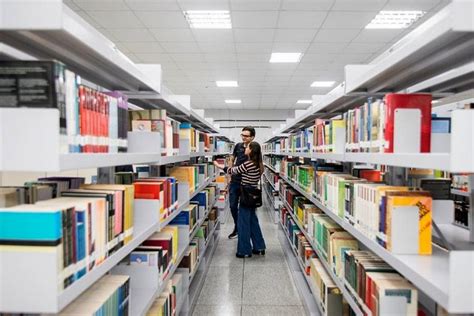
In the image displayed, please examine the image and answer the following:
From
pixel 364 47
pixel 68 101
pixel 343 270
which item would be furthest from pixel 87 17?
pixel 343 270

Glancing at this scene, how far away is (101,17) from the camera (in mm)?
5508

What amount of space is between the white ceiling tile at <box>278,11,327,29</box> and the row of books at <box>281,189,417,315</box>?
108 inches

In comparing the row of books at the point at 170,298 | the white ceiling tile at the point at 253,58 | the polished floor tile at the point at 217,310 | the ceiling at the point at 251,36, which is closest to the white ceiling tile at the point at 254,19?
the ceiling at the point at 251,36

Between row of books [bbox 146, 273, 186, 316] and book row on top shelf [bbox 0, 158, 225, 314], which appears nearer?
book row on top shelf [bbox 0, 158, 225, 314]

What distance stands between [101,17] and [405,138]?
5195mm

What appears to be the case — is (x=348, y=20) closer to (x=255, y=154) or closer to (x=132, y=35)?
(x=255, y=154)

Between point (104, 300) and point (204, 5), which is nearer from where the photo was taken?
point (104, 300)

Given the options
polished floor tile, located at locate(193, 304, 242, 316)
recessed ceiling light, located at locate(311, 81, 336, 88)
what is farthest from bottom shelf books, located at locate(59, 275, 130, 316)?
recessed ceiling light, located at locate(311, 81, 336, 88)

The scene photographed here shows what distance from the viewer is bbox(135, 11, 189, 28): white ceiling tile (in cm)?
532

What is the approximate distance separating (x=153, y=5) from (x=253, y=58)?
304 centimetres

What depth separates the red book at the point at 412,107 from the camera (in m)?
1.65

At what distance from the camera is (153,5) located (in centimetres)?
502

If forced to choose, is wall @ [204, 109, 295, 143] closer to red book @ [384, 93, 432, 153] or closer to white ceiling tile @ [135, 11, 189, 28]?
white ceiling tile @ [135, 11, 189, 28]

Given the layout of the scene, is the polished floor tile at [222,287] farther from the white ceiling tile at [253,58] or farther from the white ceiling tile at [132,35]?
the white ceiling tile at [253,58]
